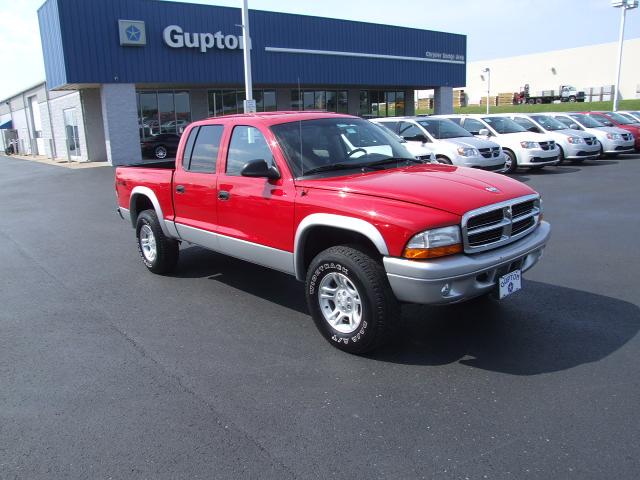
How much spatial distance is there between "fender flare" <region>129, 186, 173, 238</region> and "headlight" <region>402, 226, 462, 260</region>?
3522 millimetres

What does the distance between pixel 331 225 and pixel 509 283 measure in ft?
4.74

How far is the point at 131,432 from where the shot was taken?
3320 millimetres

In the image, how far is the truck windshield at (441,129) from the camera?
14130 millimetres

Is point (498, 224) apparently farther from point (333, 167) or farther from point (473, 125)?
point (473, 125)

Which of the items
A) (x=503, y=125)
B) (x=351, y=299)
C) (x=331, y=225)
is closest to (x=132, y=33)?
(x=503, y=125)

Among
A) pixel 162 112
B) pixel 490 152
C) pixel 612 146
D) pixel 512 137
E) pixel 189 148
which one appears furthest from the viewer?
pixel 162 112

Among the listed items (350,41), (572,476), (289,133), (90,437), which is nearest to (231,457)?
(90,437)

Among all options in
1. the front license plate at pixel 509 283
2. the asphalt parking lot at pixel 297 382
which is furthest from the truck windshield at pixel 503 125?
the front license plate at pixel 509 283

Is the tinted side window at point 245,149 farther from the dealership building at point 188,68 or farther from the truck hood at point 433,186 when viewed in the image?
the dealership building at point 188,68

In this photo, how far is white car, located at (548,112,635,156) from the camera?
18594mm

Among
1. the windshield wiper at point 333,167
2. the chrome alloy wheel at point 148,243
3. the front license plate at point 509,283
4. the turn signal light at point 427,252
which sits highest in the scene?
the windshield wiper at point 333,167

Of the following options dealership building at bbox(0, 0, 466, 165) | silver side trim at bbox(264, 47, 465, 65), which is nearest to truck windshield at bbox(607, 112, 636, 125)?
dealership building at bbox(0, 0, 466, 165)

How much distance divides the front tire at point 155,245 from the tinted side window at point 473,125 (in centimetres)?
1179

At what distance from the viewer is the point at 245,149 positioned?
530cm
